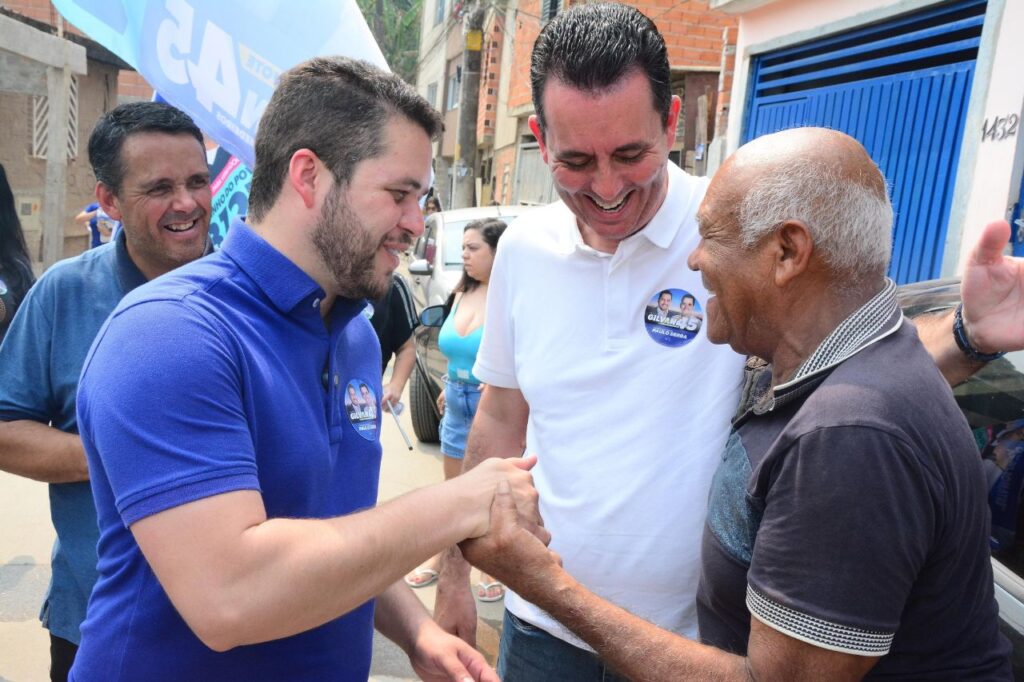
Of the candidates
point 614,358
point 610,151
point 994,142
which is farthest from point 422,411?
point 610,151

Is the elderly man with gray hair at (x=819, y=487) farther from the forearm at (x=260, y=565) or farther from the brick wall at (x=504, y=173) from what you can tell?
the brick wall at (x=504, y=173)

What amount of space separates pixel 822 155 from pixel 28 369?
2021mm

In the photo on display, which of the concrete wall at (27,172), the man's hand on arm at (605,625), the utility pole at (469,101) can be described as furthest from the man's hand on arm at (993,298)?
the concrete wall at (27,172)

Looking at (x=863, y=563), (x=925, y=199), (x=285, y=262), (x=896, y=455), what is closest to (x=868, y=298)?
(x=896, y=455)

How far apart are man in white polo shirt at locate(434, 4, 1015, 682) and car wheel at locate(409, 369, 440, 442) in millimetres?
5021

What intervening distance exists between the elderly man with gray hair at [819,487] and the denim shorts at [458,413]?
141 inches

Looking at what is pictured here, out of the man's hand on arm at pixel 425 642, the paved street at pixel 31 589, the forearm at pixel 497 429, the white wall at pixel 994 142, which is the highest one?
the white wall at pixel 994 142

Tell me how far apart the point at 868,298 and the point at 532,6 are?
51.6 ft

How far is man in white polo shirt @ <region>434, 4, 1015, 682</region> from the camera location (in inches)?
80.4

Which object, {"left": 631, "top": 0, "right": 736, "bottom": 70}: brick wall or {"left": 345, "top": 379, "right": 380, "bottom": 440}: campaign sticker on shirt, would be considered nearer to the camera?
{"left": 345, "top": 379, "right": 380, "bottom": 440}: campaign sticker on shirt

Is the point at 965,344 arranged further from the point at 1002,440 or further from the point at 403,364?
the point at 403,364

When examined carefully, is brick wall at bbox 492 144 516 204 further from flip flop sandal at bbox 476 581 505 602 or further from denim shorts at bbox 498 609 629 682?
denim shorts at bbox 498 609 629 682

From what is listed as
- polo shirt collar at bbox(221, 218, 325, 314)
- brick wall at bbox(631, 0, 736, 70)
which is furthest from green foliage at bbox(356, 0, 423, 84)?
polo shirt collar at bbox(221, 218, 325, 314)

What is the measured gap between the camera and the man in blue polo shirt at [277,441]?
1.29 metres
